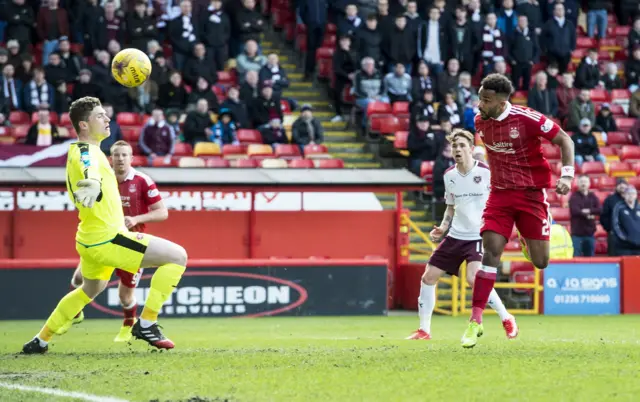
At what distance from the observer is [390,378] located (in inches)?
300

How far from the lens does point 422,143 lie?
74.6 feet

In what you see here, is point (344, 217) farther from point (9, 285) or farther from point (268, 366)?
point (268, 366)

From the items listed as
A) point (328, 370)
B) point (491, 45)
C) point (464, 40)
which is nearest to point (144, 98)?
point (464, 40)

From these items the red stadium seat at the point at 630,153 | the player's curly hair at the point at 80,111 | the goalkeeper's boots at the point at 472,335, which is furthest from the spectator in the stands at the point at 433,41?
the player's curly hair at the point at 80,111

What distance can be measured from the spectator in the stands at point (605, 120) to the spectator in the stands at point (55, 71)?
1168 centimetres

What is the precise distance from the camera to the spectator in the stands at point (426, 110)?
75.3 ft

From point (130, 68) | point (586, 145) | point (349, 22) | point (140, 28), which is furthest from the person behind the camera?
point (349, 22)

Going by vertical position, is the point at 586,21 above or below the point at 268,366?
above

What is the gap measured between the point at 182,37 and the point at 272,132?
2960 mm

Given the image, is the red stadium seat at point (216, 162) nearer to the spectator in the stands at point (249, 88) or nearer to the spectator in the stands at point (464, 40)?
the spectator in the stands at point (249, 88)

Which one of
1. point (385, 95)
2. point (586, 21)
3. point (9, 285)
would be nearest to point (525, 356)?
point (9, 285)

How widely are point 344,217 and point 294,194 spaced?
99cm

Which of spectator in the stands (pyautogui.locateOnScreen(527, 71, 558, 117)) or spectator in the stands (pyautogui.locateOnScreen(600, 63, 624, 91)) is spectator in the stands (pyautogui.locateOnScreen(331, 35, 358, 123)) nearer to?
spectator in the stands (pyautogui.locateOnScreen(527, 71, 558, 117))

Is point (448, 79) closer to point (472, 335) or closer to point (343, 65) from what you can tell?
point (343, 65)
